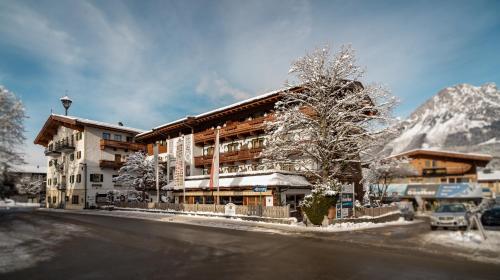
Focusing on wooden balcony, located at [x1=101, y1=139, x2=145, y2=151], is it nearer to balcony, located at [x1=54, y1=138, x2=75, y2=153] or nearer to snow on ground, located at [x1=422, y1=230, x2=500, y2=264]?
balcony, located at [x1=54, y1=138, x2=75, y2=153]

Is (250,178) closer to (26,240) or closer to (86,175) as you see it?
(26,240)

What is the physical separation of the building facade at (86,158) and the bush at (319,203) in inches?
1733

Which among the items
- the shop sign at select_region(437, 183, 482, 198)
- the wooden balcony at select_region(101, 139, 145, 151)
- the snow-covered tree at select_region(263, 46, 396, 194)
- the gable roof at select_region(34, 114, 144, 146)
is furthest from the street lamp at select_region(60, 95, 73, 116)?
the shop sign at select_region(437, 183, 482, 198)

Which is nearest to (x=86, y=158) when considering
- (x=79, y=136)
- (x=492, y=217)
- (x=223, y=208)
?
(x=79, y=136)

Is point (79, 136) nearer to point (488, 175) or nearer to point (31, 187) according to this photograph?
point (31, 187)

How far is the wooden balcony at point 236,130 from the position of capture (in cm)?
3866

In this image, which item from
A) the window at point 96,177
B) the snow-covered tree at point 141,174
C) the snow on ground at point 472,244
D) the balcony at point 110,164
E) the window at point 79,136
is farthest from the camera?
the window at point 79,136

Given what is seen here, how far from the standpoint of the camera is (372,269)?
36.9 ft

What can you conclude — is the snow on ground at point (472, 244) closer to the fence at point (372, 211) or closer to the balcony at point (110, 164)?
the fence at point (372, 211)

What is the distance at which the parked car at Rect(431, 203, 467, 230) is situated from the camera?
21531mm

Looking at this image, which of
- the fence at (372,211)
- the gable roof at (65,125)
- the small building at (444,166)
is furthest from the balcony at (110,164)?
the small building at (444,166)

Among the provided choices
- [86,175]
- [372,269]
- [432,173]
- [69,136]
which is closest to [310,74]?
[372,269]

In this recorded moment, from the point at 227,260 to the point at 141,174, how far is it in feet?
140

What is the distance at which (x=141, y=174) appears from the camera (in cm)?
5228
